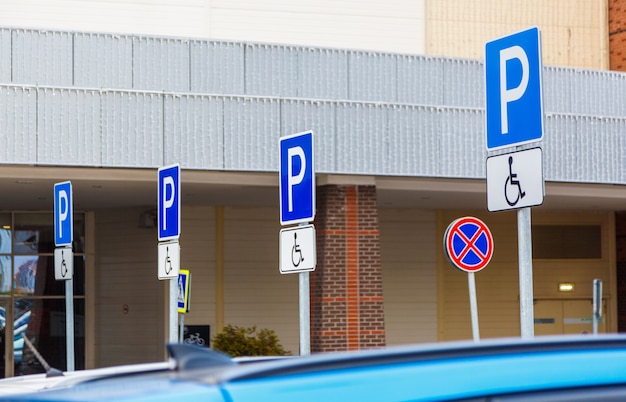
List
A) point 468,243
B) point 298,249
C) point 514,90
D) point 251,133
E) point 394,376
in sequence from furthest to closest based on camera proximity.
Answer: point 251,133
point 468,243
point 298,249
point 514,90
point 394,376

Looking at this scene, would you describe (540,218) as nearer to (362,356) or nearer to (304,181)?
(304,181)

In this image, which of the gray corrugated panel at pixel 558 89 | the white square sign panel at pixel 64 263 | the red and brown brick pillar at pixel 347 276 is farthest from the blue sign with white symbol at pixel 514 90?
the gray corrugated panel at pixel 558 89

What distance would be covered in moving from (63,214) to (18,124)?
4.48 m

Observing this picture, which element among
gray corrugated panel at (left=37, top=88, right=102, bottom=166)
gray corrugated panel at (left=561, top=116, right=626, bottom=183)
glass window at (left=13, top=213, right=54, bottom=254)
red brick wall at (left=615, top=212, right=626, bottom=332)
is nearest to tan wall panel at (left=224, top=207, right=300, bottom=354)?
glass window at (left=13, top=213, right=54, bottom=254)

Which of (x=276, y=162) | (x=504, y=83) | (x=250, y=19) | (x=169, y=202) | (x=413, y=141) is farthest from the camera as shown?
(x=250, y=19)

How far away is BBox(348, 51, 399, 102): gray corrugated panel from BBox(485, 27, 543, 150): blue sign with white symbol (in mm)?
14497

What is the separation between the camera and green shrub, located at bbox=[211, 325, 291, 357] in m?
24.3

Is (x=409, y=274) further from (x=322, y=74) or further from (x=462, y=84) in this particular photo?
(x=322, y=74)

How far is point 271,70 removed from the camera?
22.2m

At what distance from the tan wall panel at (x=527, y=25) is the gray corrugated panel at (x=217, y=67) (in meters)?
7.24

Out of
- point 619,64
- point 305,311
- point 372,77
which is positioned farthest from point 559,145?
point 305,311

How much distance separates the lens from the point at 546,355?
9.23ft

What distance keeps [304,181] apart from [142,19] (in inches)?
599

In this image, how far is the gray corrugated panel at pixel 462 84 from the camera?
23.3 meters
